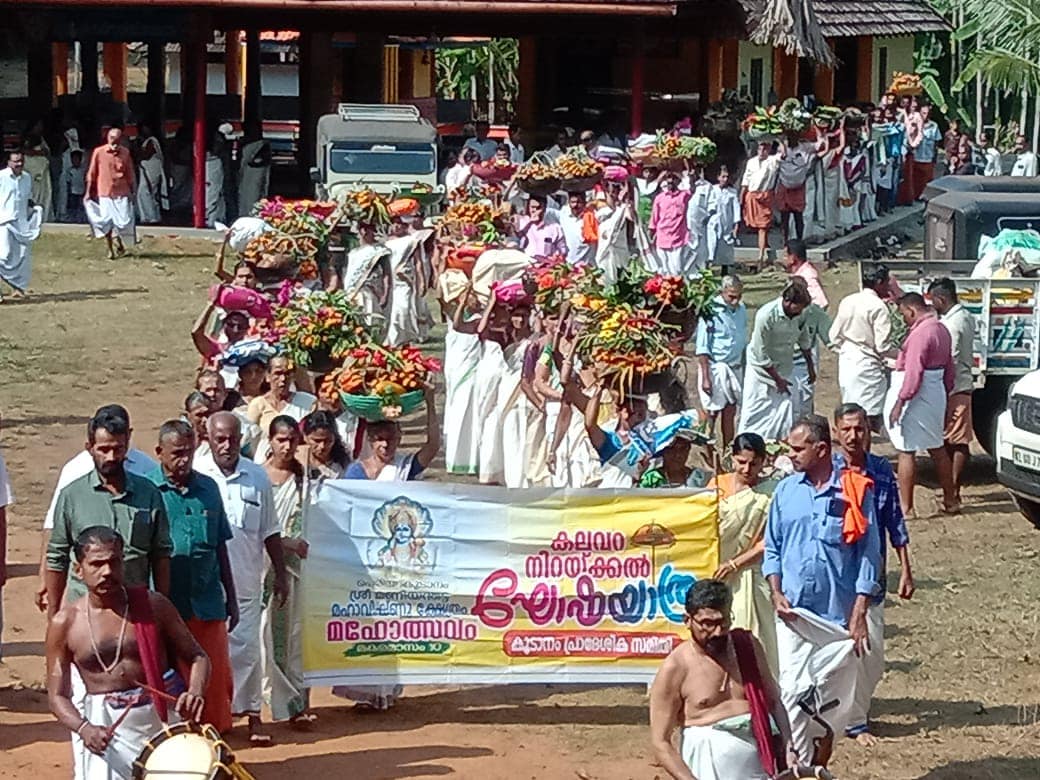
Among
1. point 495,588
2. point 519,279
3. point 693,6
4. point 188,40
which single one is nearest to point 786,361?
point 519,279

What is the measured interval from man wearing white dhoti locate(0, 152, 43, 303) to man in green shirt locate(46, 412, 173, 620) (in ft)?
49.2

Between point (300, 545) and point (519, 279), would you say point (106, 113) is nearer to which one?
point (519, 279)

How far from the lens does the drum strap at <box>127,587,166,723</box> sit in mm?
7051

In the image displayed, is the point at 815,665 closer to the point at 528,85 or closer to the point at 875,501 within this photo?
the point at 875,501

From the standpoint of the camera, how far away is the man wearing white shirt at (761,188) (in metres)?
25.7

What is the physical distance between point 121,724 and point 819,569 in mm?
3116

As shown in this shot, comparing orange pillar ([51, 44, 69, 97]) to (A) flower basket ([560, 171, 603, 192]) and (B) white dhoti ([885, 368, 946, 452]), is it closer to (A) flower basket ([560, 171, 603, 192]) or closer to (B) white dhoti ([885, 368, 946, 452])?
(A) flower basket ([560, 171, 603, 192])

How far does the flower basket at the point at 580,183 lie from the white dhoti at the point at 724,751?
→ 14676mm

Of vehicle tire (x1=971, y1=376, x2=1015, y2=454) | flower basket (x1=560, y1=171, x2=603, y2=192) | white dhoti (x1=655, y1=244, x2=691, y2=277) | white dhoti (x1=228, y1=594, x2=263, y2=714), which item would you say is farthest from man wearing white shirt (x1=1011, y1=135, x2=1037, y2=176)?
white dhoti (x1=228, y1=594, x2=263, y2=714)

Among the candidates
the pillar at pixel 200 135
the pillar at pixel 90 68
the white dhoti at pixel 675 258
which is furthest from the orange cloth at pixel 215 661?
the pillar at pixel 90 68

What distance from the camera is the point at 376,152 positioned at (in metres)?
24.8

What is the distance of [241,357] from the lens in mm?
11516

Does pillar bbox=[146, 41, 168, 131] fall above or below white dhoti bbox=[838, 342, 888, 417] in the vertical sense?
above

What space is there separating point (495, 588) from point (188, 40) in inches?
791
